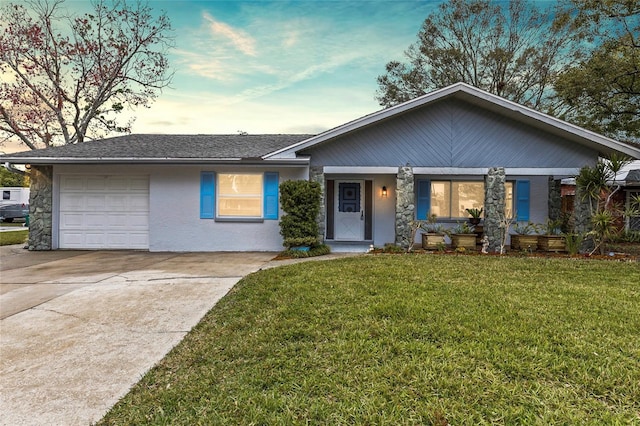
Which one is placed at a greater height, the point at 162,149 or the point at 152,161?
the point at 162,149

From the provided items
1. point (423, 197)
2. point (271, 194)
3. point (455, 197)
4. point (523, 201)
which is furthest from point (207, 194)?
point (523, 201)

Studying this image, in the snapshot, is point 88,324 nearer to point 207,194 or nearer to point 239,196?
point 207,194

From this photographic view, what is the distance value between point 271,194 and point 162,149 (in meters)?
3.64

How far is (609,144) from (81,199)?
14762 millimetres

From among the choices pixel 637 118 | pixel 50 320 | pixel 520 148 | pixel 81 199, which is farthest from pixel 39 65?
pixel 637 118

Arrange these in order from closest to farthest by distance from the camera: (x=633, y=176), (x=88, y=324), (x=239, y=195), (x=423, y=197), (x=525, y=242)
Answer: (x=88, y=324)
(x=525, y=242)
(x=239, y=195)
(x=423, y=197)
(x=633, y=176)

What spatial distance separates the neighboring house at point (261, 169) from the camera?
9375 mm

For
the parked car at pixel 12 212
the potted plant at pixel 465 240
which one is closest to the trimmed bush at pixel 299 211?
the potted plant at pixel 465 240

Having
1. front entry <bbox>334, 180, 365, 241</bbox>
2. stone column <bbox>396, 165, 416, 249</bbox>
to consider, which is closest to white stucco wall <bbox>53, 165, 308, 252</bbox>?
front entry <bbox>334, 180, 365, 241</bbox>

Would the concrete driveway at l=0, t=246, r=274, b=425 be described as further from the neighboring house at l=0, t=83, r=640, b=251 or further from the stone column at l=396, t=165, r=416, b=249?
the stone column at l=396, t=165, r=416, b=249

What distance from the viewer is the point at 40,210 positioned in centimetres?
1000

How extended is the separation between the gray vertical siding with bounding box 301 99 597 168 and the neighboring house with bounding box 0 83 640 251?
28 millimetres

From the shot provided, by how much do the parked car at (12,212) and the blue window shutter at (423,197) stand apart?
84.1ft

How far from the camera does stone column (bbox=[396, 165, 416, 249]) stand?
9.52 metres
